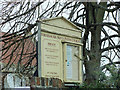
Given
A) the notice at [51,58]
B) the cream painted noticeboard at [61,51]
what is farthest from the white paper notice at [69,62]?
the notice at [51,58]

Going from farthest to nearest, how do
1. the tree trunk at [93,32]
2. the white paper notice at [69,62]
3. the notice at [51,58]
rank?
the tree trunk at [93,32]
the white paper notice at [69,62]
the notice at [51,58]

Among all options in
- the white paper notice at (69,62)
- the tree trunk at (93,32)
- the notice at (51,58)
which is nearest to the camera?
the notice at (51,58)

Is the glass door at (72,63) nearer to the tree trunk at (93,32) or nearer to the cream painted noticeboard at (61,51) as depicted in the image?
the cream painted noticeboard at (61,51)

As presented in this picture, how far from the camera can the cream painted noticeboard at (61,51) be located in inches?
180

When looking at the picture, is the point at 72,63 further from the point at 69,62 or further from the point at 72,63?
the point at 69,62

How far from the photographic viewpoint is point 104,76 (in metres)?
4.88

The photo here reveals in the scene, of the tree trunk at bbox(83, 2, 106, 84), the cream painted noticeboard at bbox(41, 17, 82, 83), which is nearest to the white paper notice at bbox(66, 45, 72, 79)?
the cream painted noticeboard at bbox(41, 17, 82, 83)

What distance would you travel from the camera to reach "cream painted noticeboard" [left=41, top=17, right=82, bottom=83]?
15.0ft

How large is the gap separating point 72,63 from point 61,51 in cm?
41

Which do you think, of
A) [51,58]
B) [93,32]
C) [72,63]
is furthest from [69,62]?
[93,32]

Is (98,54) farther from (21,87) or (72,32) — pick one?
(21,87)

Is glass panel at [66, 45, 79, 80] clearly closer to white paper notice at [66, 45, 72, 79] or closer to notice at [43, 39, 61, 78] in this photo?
white paper notice at [66, 45, 72, 79]

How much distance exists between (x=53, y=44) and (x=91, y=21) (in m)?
3.47

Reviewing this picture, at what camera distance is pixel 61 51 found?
4.84 metres
